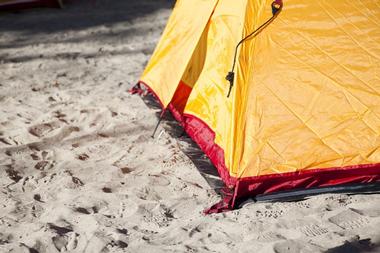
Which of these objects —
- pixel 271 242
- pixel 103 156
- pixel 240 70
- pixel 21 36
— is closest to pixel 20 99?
pixel 103 156

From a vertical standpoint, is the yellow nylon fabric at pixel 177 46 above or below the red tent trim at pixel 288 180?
above

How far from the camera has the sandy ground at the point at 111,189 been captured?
12.0 feet

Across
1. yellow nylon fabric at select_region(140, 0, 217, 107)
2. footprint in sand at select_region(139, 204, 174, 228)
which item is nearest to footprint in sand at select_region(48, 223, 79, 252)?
footprint in sand at select_region(139, 204, 174, 228)

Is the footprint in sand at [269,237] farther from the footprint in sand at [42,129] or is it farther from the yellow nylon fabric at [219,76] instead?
the footprint in sand at [42,129]

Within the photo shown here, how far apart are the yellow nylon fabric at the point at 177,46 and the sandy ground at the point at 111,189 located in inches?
15.2

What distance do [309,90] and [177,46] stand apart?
144 cm

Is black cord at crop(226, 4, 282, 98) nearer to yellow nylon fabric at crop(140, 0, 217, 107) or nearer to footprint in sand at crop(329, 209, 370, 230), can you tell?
yellow nylon fabric at crop(140, 0, 217, 107)

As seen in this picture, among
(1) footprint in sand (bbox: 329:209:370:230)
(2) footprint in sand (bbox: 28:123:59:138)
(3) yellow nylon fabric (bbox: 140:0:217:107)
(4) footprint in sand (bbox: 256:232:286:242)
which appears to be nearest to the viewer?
(4) footprint in sand (bbox: 256:232:286:242)

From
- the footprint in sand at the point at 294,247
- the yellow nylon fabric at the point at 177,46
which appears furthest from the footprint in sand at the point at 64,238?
the yellow nylon fabric at the point at 177,46

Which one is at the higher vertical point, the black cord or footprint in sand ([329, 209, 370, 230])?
the black cord

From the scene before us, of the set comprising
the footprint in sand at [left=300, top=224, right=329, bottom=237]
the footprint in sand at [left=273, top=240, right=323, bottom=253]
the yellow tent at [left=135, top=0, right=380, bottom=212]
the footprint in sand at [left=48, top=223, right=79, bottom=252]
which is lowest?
the footprint in sand at [left=300, top=224, right=329, bottom=237]

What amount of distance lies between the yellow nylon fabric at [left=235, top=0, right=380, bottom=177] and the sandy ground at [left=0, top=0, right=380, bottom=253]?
1.15 feet

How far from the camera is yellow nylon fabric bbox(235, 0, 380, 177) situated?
4.01 m

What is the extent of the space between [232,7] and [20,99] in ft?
8.63
